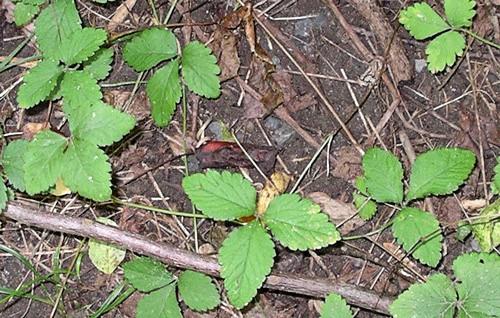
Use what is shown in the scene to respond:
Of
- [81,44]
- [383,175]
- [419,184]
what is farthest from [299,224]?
A: [81,44]

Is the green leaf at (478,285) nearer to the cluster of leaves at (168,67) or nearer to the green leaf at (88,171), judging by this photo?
the cluster of leaves at (168,67)

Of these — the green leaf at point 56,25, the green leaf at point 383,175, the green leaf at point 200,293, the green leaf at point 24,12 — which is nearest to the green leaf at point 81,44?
the green leaf at point 56,25

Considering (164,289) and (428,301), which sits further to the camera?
(164,289)

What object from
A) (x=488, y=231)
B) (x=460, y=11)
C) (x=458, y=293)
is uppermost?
(x=460, y=11)

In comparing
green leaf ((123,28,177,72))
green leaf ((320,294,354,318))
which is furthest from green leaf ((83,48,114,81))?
green leaf ((320,294,354,318))

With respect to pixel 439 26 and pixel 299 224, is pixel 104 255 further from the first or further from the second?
pixel 439 26

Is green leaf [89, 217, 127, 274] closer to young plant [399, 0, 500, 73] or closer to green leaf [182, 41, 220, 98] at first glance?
green leaf [182, 41, 220, 98]
